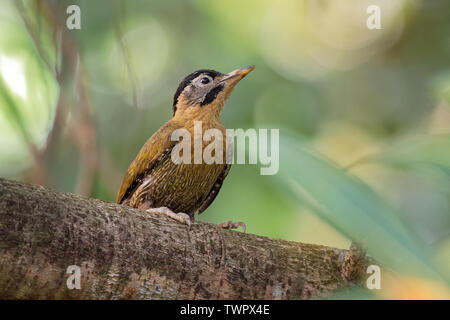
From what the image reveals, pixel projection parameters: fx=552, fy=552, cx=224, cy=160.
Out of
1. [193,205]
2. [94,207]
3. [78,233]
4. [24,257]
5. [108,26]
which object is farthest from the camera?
[108,26]

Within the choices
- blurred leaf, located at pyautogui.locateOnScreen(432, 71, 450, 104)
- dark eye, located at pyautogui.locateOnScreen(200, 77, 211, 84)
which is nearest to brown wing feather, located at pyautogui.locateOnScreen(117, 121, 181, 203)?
dark eye, located at pyautogui.locateOnScreen(200, 77, 211, 84)

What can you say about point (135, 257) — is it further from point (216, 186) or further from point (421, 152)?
point (216, 186)

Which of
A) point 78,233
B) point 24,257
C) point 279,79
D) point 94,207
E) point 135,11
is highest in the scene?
point 135,11

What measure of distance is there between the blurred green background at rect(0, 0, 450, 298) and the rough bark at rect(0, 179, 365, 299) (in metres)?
1.24

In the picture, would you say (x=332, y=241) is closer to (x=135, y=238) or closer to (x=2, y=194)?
(x=135, y=238)

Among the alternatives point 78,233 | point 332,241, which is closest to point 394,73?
point 332,241

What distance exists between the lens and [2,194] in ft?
5.89

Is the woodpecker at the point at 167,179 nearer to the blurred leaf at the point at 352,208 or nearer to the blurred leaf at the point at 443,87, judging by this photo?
the blurred leaf at the point at 443,87

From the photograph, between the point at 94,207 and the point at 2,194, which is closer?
the point at 2,194

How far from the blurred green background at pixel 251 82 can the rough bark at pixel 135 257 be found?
1241 mm

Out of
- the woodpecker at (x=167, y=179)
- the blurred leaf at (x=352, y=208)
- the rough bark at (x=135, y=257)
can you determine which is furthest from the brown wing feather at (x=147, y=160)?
the blurred leaf at (x=352, y=208)

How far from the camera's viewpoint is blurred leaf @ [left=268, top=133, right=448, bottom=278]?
884 mm

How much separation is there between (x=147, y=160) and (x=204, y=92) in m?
0.74

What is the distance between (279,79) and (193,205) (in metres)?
2.28
